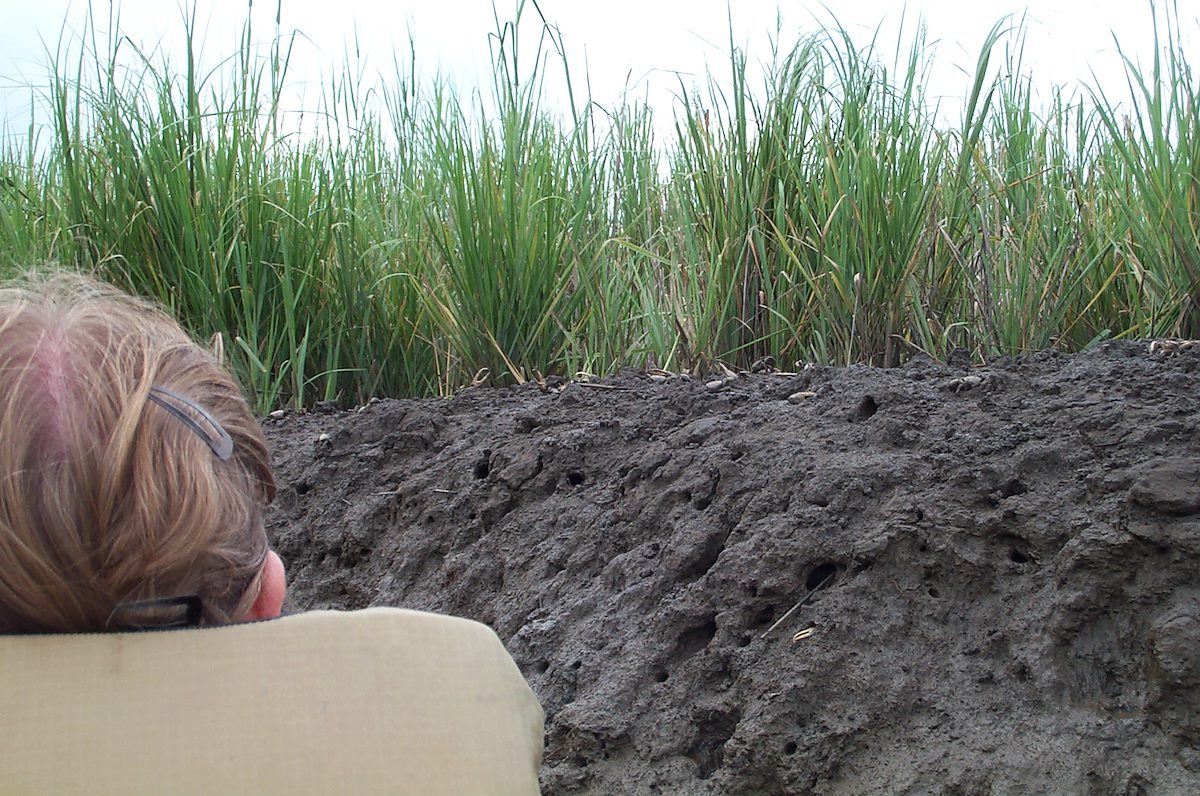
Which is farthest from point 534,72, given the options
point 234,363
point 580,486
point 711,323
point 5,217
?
point 5,217

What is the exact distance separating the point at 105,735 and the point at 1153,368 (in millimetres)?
2063

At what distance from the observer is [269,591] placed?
120cm

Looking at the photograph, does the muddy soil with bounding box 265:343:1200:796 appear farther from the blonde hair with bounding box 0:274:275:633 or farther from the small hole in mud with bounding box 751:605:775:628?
the blonde hair with bounding box 0:274:275:633

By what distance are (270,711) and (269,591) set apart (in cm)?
22

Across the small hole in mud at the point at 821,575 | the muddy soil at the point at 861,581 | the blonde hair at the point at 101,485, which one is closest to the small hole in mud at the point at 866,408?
the muddy soil at the point at 861,581

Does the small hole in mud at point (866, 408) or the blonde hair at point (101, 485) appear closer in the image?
the blonde hair at point (101, 485)

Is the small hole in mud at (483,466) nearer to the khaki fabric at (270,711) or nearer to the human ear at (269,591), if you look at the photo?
the human ear at (269,591)

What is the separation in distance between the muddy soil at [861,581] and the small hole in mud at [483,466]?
91mm

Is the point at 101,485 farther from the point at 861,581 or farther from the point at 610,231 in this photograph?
the point at 610,231

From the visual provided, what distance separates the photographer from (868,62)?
11.3 ft

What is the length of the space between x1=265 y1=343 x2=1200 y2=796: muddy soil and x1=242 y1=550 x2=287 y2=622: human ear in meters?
0.77

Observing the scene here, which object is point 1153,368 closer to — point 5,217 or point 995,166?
point 995,166

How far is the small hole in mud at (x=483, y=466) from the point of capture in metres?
→ 2.71

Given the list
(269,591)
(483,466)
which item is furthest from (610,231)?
(269,591)
